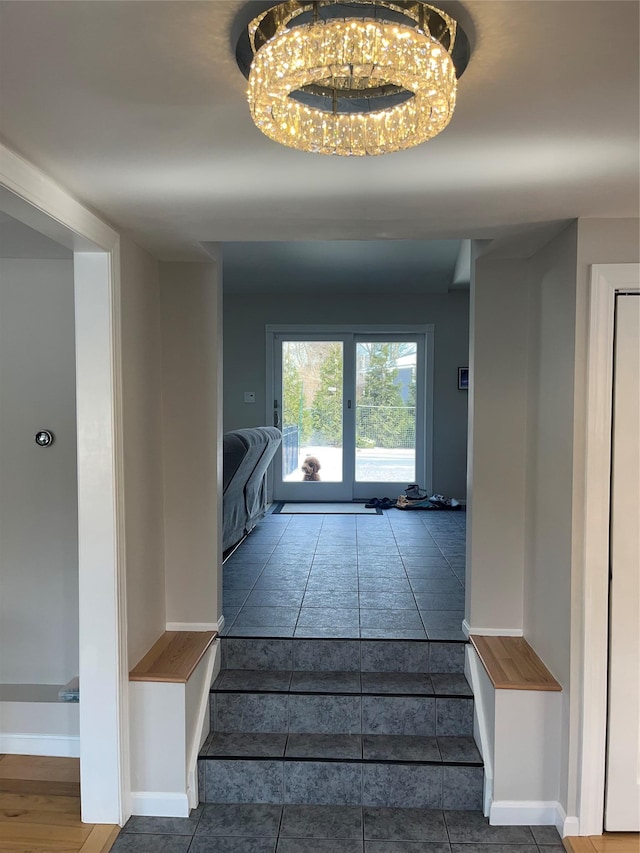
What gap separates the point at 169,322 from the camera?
2.96m

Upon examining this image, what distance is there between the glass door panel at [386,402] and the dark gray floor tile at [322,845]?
4.67 m

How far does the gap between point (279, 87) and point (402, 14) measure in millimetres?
254

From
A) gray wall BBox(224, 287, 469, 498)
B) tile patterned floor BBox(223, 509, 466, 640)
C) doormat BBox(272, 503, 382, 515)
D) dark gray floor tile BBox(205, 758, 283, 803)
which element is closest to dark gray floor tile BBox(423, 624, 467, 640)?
tile patterned floor BBox(223, 509, 466, 640)

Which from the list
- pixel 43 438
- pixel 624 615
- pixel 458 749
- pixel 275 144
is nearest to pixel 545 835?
pixel 458 749

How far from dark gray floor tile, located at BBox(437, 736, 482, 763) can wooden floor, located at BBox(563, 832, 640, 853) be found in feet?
1.40

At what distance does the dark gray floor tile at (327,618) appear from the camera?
10.2ft

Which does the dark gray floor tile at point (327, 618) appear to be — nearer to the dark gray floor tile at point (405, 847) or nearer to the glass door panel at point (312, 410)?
the dark gray floor tile at point (405, 847)

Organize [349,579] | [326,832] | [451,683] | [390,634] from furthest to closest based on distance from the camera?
[349,579] < [390,634] < [451,683] < [326,832]

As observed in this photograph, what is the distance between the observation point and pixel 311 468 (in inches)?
267

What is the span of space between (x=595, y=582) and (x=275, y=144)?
6.18 ft

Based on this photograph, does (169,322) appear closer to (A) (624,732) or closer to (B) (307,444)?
(A) (624,732)

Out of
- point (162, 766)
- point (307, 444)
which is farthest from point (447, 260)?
point (162, 766)

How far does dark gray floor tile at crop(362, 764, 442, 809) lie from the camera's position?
2.48 meters

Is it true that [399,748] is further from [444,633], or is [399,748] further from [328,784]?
[444,633]
